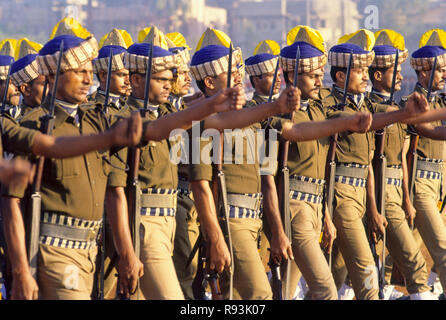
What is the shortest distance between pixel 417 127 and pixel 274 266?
229 centimetres

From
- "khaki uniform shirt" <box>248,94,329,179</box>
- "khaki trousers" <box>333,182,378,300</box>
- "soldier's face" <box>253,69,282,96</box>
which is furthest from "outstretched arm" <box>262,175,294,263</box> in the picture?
"soldier's face" <box>253,69,282,96</box>

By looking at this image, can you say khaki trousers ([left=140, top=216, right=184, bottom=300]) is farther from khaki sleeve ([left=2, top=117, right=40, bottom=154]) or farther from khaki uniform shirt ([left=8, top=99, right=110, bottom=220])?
khaki sleeve ([left=2, top=117, right=40, bottom=154])

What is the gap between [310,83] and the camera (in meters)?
7.42

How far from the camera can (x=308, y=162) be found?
23.7 feet

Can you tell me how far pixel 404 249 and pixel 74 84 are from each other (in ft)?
12.1

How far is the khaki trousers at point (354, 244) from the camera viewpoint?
7.62 m

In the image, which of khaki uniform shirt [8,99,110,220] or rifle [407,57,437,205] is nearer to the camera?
khaki uniform shirt [8,99,110,220]

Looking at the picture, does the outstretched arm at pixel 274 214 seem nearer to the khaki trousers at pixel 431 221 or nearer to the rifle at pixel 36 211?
the rifle at pixel 36 211

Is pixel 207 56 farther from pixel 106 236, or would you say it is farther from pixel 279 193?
pixel 106 236

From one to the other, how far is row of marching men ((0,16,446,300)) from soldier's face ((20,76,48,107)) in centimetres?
3

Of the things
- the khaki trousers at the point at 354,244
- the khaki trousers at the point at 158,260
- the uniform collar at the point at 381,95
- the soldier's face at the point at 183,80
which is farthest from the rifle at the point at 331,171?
the khaki trousers at the point at 158,260

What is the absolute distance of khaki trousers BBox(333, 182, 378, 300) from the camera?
25.0 feet

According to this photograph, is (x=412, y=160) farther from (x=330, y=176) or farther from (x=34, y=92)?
(x=34, y=92)

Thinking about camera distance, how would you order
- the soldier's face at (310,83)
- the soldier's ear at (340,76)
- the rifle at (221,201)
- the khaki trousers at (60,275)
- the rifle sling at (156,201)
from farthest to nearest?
the soldier's ear at (340,76), the soldier's face at (310,83), the rifle at (221,201), the rifle sling at (156,201), the khaki trousers at (60,275)
